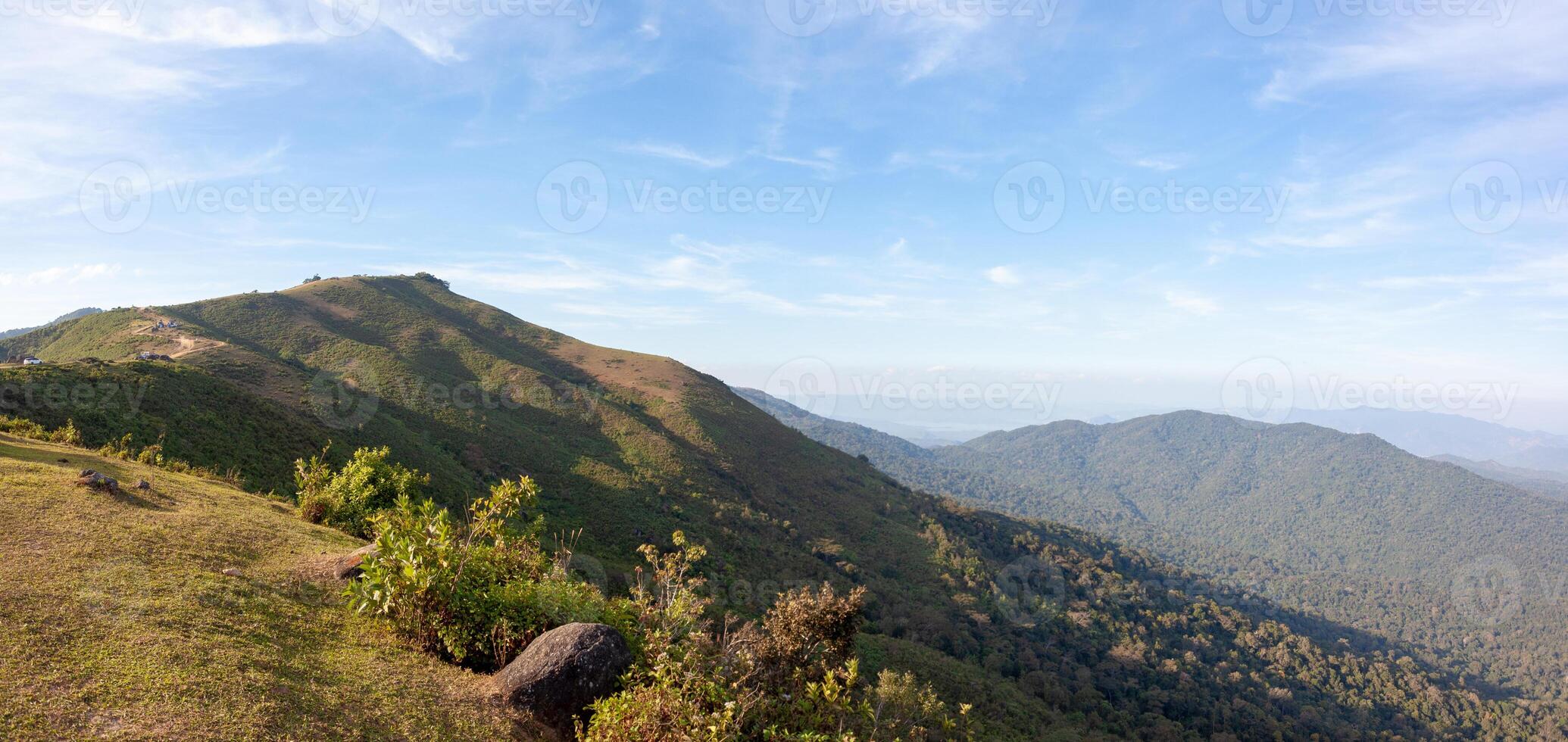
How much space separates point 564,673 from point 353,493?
12.1m

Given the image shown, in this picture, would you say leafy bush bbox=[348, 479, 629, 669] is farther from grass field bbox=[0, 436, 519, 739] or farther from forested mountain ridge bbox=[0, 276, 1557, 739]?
forested mountain ridge bbox=[0, 276, 1557, 739]

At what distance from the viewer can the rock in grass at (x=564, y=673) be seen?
8.78 metres

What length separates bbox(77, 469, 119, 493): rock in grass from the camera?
12.7 metres

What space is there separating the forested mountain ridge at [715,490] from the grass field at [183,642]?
42.6ft

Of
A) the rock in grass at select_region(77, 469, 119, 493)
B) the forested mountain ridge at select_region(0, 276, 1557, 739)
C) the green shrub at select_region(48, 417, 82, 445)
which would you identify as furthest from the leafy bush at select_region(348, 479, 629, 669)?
the forested mountain ridge at select_region(0, 276, 1557, 739)

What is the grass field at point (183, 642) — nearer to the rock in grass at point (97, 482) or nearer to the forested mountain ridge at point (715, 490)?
the rock in grass at point (97, 482)

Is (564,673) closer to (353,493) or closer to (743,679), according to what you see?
(743,679)

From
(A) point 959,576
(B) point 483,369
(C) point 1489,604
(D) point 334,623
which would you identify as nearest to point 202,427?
(D) point 334,623

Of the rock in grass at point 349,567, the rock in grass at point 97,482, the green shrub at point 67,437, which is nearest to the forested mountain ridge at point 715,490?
the green shrub at point 67,437

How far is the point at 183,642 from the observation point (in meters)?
8.00

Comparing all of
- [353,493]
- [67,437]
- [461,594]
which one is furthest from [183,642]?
[67,437]

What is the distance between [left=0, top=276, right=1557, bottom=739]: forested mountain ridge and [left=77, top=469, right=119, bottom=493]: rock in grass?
33.4ft

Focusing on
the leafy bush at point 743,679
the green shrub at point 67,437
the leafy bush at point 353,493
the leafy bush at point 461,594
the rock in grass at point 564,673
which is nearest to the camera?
the leafy bush at point 743,679

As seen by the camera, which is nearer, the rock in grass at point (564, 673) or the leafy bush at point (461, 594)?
the rock in grass at point (564, 673)
